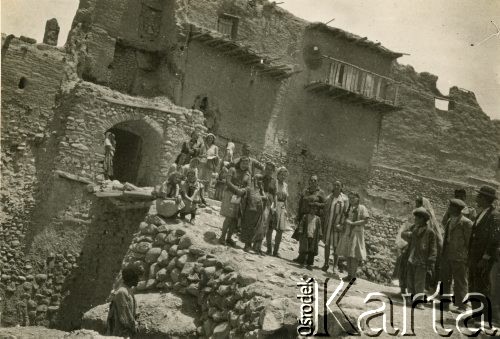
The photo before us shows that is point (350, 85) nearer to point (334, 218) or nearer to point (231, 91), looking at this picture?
point (231, 91)

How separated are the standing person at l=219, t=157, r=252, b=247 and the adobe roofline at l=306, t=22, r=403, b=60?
45.4ft

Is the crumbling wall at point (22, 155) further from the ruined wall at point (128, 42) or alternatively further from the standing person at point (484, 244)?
the standing person at point (484, 244)

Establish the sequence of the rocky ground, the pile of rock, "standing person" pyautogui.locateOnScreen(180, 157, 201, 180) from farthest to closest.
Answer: "standing person" pyautogui.locateOnScreen(180, 157, 201, 180) < the pile of rock < the rocky ground

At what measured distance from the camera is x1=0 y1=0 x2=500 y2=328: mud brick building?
13195mm

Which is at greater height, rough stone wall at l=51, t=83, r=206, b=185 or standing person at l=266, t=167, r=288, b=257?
rough stone wall at l=51, t=83, r=206, b=185

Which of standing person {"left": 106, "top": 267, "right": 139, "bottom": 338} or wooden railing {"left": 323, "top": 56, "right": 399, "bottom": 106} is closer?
standing person {"left": 106, "top": 267, "right": 139, "bottom": 338}

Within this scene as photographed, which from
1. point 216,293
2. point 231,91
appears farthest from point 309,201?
point 231,91

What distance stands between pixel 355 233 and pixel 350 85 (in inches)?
543

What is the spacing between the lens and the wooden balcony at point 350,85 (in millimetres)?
21672

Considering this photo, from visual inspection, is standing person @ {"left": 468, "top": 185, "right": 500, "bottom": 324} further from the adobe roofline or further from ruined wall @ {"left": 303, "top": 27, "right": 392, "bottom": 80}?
the adobe roofline

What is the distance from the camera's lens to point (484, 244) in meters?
7.27

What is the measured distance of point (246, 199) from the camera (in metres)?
9.18

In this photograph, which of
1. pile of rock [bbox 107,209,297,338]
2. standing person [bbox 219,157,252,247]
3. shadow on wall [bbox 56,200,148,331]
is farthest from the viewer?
shadow on wall [bbox 56,200,148,331]

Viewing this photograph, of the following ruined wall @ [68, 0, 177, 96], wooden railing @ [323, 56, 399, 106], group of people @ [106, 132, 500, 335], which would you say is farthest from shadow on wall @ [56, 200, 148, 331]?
wooden railing @ [323, 56, 399, 106]
